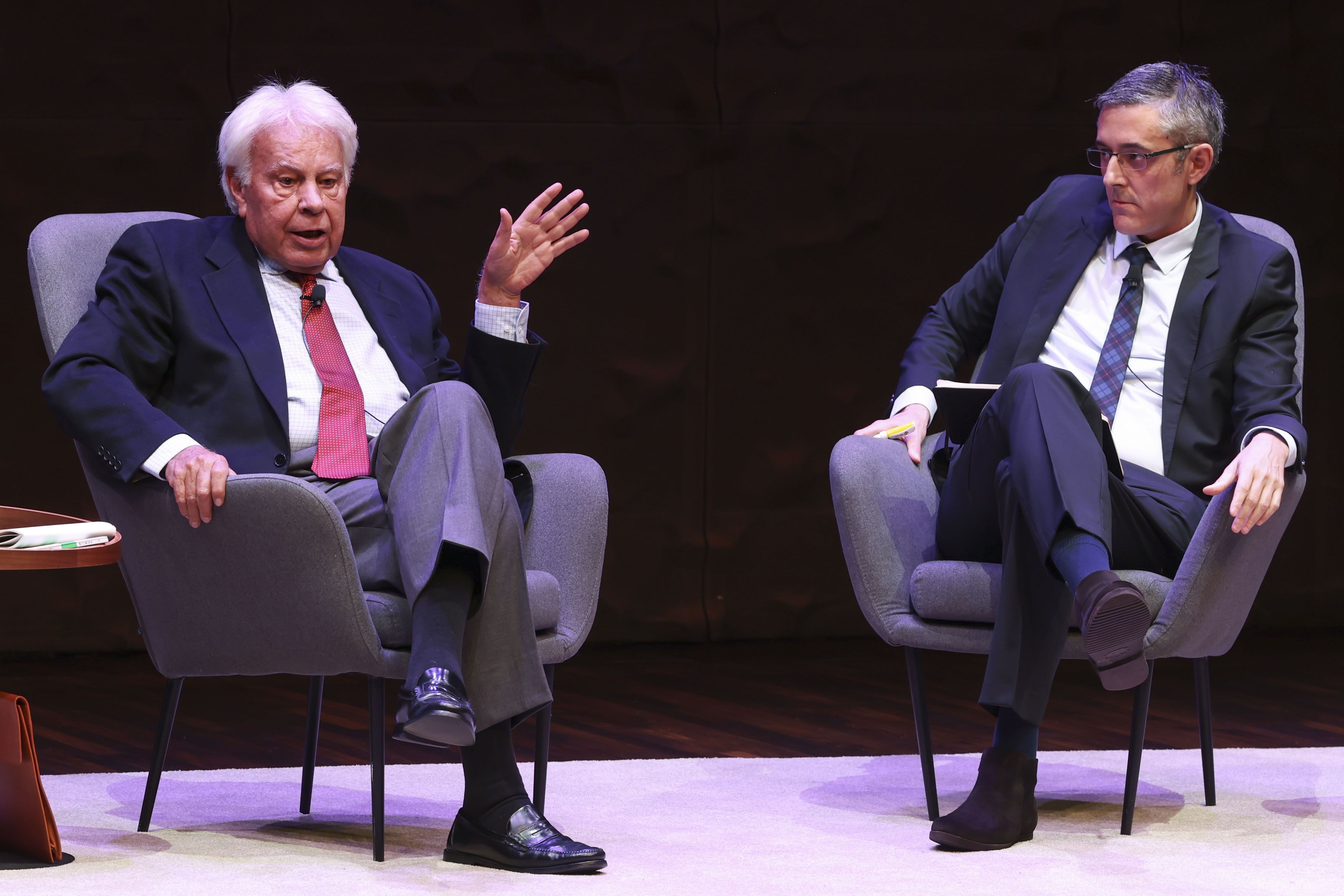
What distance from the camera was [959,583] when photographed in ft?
8.97

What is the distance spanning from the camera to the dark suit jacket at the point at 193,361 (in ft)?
8.18

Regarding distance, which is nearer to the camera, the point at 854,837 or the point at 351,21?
the point at 854,837

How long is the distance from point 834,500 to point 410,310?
87cm

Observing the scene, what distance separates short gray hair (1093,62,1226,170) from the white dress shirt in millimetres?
143

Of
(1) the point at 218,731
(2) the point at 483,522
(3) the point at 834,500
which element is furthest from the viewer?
(1) the point at 218,731

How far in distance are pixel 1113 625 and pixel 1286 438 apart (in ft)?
2.02

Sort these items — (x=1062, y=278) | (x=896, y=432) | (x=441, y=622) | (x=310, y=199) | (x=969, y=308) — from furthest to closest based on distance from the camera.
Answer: (x=969, y=308) < (x=1062, y=278) < (x=896, y=432) < (x=310, y=199) < (x=441, y=622)

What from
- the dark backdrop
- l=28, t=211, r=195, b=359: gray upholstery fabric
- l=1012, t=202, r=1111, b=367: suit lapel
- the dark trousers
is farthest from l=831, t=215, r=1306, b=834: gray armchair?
the dark backdrop

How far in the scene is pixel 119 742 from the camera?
3.61m

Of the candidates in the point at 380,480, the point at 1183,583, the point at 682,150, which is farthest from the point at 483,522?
the point at 682,150

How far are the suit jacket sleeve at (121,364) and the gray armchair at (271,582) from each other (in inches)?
2.6

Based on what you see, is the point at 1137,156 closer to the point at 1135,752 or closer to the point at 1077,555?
the point at 1077,555

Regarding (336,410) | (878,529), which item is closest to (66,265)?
(336,410)

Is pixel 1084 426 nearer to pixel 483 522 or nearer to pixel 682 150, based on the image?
pixel 483 522
